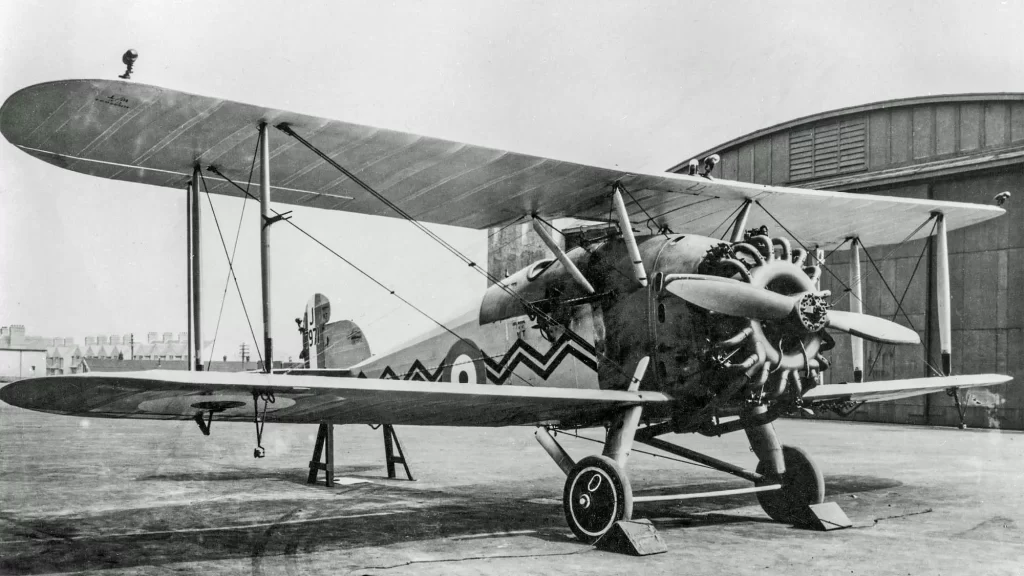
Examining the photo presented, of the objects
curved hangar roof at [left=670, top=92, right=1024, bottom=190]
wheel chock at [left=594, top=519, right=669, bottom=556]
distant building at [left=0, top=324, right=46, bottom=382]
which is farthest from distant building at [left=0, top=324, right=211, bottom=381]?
curved hangar roof at [left=670, top=92, right=1024, bottom=190]

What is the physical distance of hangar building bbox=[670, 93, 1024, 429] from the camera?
56.6 feet

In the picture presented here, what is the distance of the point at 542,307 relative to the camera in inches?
291

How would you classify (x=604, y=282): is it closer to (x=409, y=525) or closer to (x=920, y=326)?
(x=409, y=525)

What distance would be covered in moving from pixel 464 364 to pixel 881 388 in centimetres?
400

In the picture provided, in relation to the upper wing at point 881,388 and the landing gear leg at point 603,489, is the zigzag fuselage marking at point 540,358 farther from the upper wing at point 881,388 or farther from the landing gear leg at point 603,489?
the upper wing at point 881,388

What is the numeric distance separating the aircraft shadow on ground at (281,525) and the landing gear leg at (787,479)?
8.5 inches

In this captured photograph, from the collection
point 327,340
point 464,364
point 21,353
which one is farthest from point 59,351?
point 464,364

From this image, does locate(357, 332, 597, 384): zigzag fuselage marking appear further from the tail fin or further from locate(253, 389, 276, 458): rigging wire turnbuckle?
the tail fin

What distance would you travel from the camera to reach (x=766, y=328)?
19.6ft

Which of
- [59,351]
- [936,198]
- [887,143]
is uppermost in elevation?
[887,143]

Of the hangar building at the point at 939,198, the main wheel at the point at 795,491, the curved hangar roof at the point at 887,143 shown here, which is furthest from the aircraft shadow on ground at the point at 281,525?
the curved hangar roof at the point at 887,143

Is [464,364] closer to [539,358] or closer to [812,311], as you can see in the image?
[539,358]

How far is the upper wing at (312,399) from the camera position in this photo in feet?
15.0

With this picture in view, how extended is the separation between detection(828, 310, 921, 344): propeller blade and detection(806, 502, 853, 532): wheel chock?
1.57m
